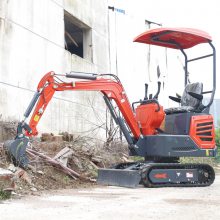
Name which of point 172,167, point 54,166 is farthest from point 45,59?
point 172,167

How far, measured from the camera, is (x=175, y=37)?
9328 millimetres

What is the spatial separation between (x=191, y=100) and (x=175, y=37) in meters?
1.46

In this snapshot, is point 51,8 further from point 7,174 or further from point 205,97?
point 7,174

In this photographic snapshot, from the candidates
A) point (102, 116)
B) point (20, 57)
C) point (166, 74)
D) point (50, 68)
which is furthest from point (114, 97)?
point (166, 74)

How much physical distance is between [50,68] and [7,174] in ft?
20.2

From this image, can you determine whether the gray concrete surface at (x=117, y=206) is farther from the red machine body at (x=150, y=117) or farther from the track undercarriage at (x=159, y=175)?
the red machine body at (x=150, y=117)

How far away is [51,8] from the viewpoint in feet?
43.0

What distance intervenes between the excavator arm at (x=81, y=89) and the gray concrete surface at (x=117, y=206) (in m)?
1.52

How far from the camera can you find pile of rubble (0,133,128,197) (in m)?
7.53

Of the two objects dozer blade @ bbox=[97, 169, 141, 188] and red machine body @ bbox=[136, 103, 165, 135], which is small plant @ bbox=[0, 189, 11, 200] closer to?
dozer blade @ bbox=[97, 169, 141, 188]

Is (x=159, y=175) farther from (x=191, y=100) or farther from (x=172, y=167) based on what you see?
(x=191, y=100)

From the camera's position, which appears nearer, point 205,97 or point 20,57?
point 205,97

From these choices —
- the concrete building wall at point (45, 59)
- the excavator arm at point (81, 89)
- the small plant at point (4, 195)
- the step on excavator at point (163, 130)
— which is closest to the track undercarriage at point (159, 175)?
the step on excavator at point (163, 130)

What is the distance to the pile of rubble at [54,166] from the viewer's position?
753 centimetres
